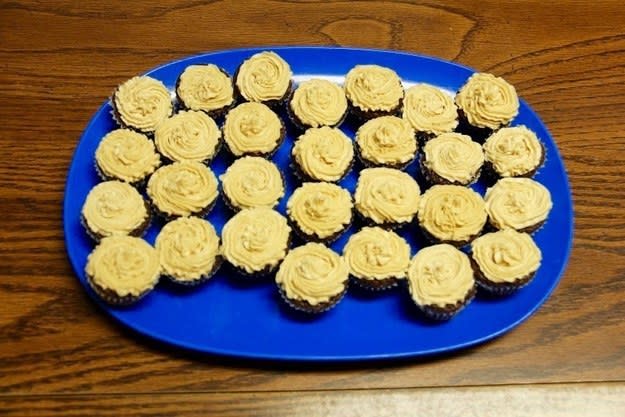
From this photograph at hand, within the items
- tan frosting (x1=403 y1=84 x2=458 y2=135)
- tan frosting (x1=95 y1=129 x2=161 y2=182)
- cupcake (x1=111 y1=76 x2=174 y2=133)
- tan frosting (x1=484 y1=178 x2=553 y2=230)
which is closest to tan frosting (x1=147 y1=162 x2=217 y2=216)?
→ tan frosting (x1=95 y1=129 x2=161 y2=182)

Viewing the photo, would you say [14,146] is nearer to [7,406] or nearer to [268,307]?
[7,406]

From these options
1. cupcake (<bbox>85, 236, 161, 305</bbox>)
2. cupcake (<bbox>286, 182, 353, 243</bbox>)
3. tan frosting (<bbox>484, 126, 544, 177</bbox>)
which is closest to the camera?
cupcake (<bbox>85, 236, 161, 305</bbox>)

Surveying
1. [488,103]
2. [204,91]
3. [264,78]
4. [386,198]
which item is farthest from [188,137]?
[488,103]

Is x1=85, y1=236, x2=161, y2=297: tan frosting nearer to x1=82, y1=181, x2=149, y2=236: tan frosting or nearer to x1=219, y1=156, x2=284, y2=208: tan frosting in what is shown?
x1=82, y1=181, x2=149, y2=236: tan frosting

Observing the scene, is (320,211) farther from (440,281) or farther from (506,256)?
(506,256)

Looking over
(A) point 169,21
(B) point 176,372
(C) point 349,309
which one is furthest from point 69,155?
(C) point 349,309

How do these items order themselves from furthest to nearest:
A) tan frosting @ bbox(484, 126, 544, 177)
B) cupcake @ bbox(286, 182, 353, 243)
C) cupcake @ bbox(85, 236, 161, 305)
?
tan frosting @ bbox(484, 126, 544, 177), cupcake @ bbox(286, 182, 353, 243), cupcake @ bbox(85, 236, 161, 305)
